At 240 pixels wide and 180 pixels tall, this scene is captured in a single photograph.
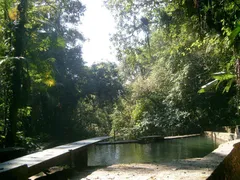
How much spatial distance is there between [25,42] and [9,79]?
1.40m

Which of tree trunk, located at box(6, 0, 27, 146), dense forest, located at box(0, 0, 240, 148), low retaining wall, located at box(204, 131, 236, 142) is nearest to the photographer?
tree trunk, located at box(6, 0, 27, 146)

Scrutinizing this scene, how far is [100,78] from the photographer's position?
69.2 feet

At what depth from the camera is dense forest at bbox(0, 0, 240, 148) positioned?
9656 millimetres

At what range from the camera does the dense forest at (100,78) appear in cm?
966

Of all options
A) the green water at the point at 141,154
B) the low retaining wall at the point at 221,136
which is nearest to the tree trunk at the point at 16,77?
the green water at the point at 141,154

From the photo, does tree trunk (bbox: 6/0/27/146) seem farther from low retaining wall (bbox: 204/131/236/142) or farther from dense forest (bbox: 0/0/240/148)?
low retaining wall (bbox: 204/131/236/142)

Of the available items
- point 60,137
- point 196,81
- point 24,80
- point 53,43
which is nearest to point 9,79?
point 24,80

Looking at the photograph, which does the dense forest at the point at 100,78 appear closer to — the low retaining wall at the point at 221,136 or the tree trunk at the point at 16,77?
the tree trunk at the point at 16,77

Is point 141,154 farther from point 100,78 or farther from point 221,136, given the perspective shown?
point 100,78

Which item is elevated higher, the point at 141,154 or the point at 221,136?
the point at 221,136

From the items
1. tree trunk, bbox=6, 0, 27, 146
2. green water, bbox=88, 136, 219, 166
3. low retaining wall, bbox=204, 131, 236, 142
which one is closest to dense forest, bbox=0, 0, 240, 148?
tree trunk, bbox=6, 0, 27, 146

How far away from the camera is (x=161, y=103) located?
70.3ft

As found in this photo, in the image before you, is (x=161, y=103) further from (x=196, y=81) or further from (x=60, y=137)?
(x=60, y=137)

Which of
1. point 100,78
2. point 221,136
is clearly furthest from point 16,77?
point 100,78
